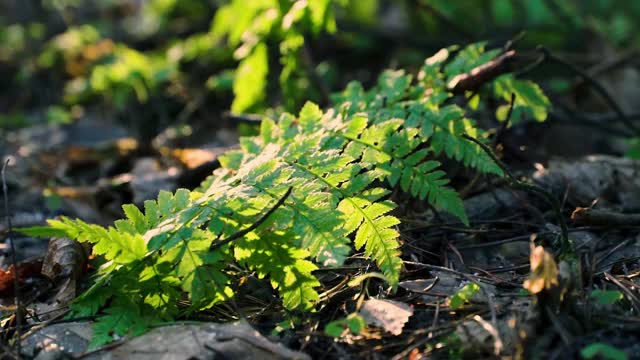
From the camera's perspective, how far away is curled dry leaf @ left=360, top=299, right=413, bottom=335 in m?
2.18

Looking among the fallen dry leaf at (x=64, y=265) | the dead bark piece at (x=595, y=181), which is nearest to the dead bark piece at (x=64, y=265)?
the fallen dry leaf at (x=64, y=265)

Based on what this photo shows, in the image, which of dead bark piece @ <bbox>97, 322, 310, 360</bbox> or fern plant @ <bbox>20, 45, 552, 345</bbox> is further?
fern plant @ <bbox>20, 45, 552, 345</bbox>

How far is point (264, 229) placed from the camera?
2318 mm

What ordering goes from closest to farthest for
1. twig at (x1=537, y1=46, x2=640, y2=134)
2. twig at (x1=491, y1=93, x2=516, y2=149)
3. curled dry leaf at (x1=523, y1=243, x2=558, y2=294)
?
curled dry leaf at (x1=523, y1=243, x2=558, y2=294) < twig at (x1=491, y1=93, x2=516, y2=149) < twig at (x1=537, y1=46, x2=640, y2=134)

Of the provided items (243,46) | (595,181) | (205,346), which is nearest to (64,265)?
(205,346)

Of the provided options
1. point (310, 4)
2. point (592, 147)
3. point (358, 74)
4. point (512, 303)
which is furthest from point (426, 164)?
point (358, 74)

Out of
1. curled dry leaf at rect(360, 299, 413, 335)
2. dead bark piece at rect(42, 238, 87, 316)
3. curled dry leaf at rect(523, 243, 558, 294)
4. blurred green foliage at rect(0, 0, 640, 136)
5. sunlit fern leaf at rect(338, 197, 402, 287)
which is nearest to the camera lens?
curled dry leaf at rect(523, 243, 558, 294)

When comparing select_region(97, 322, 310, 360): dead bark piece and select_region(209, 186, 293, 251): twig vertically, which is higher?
select_region(209, 186, 293, 251): twig

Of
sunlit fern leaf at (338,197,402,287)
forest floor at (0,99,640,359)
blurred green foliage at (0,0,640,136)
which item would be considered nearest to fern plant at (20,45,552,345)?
sunlit fern leaf at (338,197,402,287)

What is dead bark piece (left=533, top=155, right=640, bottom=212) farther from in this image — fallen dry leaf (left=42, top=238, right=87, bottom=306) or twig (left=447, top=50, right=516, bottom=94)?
fallen dry leaf (left=42, top=238, right=87, bottom=306)

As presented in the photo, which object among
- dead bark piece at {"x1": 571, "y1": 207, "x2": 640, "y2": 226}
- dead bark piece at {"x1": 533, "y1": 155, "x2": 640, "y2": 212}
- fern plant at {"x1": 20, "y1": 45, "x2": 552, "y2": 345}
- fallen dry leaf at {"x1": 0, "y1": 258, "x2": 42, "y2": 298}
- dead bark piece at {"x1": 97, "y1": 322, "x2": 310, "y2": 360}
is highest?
fern plant at {"x1": 20, "y1": 45, "x2": 552, "y2": 345}

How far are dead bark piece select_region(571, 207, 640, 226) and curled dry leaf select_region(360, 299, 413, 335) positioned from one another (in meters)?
0.85

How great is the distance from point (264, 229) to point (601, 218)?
4.41ft

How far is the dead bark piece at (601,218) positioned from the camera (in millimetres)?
2723
